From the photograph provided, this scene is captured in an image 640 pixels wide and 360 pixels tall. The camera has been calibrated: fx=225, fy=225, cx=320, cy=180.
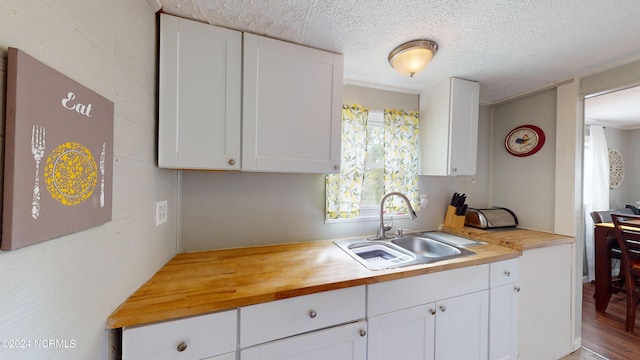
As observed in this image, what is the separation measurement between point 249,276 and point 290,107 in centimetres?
91

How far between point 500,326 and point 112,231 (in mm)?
2102

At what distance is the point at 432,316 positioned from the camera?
1.23m

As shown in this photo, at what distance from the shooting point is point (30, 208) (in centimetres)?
48

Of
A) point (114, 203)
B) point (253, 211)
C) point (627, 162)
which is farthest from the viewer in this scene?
point (627, 162)

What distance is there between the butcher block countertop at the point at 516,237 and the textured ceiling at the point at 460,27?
121 centimetres

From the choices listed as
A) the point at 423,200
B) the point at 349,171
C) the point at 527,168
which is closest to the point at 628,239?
the point at 527,168

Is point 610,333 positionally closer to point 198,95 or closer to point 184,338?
point 184,338

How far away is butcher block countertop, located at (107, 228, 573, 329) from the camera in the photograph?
83cm

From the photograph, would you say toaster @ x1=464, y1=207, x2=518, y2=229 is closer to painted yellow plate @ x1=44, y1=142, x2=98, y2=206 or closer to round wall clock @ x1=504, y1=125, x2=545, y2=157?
round wall clock @ x1=504, y1=125, x2=545, y2=157

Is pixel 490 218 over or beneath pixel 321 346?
over

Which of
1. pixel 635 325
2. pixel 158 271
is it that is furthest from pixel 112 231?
pixel 635 325

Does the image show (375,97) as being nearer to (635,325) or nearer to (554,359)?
(554,359)

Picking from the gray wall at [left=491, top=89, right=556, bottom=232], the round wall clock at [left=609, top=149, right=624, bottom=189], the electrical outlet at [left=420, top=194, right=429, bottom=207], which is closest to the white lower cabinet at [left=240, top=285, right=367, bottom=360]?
the electrical outlet at [left=420, top=194, right=429, bottom=207]

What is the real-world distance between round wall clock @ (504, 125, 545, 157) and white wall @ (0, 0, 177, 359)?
9.19 ft
